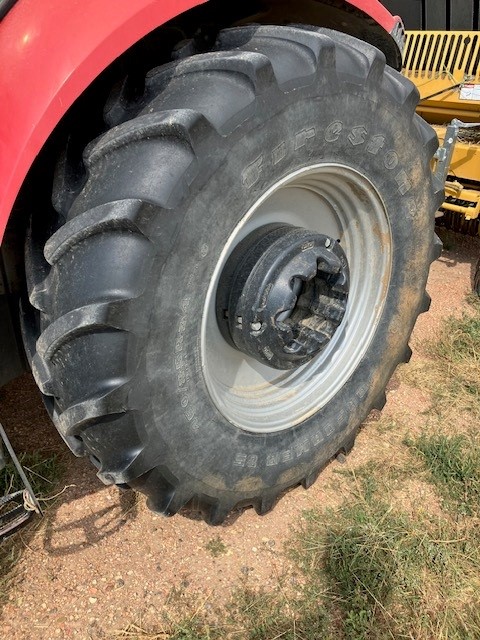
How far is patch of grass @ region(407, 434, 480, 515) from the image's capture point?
6.66ft

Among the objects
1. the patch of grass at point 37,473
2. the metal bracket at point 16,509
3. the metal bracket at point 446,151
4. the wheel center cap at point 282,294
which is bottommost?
the patch of grass at point 37,473

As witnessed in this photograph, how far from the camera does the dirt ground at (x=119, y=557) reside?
1.67 metres

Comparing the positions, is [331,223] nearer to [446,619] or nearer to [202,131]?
[202,131]

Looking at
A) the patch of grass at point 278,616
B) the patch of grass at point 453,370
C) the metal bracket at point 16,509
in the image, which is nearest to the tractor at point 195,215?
the metal bracket at point 16,509

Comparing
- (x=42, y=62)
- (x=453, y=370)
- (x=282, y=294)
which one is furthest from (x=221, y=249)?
(x=453, y=370)

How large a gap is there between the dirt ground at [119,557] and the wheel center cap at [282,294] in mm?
579

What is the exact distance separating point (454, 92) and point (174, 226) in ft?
7.77

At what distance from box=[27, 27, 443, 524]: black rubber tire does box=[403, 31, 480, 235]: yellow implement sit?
4.19ft

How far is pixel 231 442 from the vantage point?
65.9 inches

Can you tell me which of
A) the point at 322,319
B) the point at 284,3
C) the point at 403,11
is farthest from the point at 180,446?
the point at 403,11

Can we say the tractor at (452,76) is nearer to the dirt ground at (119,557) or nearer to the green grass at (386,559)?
the green grass at (386,559)

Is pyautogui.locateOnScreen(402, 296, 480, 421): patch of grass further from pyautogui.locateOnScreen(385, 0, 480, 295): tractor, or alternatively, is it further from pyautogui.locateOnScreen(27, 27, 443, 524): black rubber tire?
pyautogui.locateOnScreen(27, 27, 443, 524): black rubber tire

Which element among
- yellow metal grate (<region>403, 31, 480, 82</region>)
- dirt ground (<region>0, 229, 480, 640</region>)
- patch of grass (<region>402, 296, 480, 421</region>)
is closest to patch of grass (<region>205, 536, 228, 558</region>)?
dirt ground (<region>0, 229, 480, 640</region>)

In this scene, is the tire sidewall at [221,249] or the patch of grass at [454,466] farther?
the patch of grass at [454,466]
